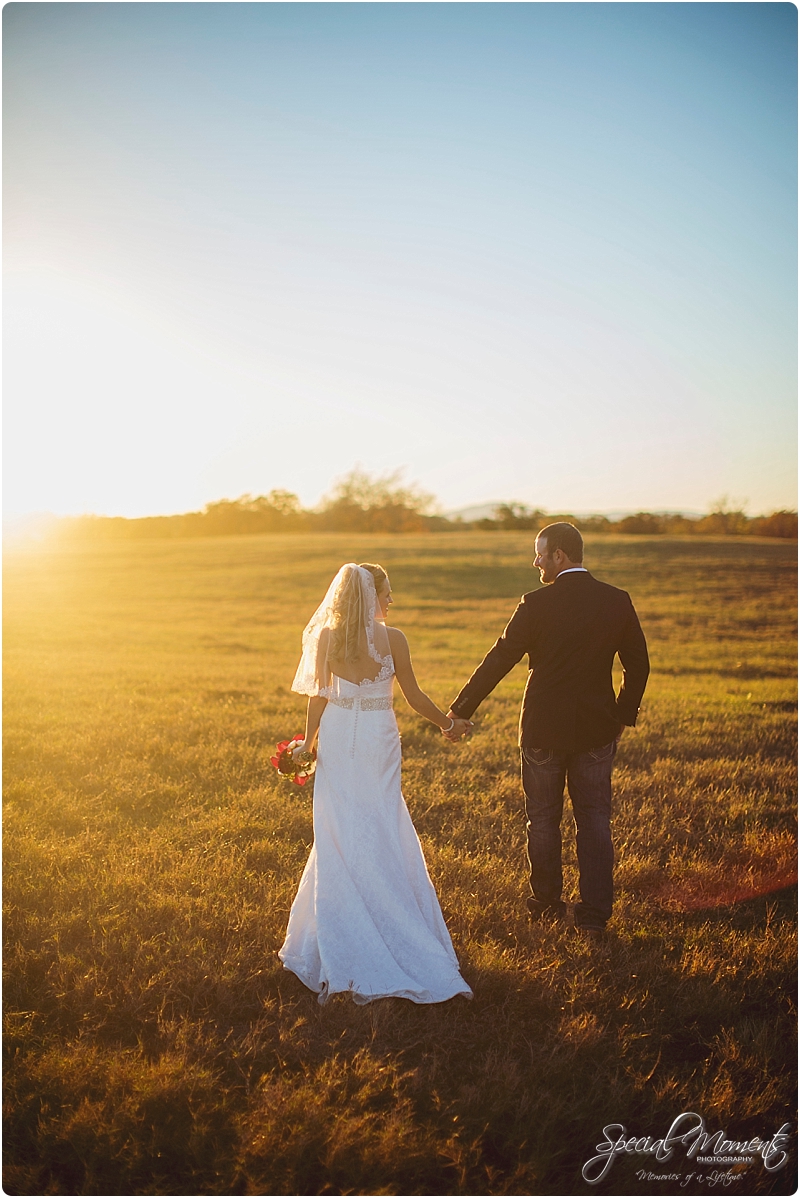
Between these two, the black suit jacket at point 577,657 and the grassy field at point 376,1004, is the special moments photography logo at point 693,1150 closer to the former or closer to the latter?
the grassy field at point 376,1004

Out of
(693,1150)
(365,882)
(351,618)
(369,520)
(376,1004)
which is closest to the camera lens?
(693,1150)

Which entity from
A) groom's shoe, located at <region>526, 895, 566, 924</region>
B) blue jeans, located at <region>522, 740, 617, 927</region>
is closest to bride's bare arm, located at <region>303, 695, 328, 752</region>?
blue jeans, located at <region>522, 740, 617, 927</region>

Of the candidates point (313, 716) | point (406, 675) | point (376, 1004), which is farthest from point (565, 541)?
point (376, 1004)

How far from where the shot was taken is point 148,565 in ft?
163

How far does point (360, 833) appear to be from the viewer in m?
5.21

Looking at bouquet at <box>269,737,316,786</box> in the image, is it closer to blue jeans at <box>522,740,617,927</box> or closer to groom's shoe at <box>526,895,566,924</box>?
blue jeans at <box>522,740,617,927</box>

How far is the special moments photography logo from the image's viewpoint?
12.4 ft

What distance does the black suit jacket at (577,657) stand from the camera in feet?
18.5

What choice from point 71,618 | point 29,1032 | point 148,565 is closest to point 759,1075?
point 29,1032

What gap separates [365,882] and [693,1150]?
2461 millimetres

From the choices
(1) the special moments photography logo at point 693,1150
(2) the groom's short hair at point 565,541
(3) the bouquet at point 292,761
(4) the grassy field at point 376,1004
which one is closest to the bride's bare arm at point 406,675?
(3) the bouquet at point 292,761

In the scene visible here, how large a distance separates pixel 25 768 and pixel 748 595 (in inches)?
1321

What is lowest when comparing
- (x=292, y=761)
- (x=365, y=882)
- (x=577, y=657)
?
(x=365, y=882)

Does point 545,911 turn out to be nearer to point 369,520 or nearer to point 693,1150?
point 693,1150
